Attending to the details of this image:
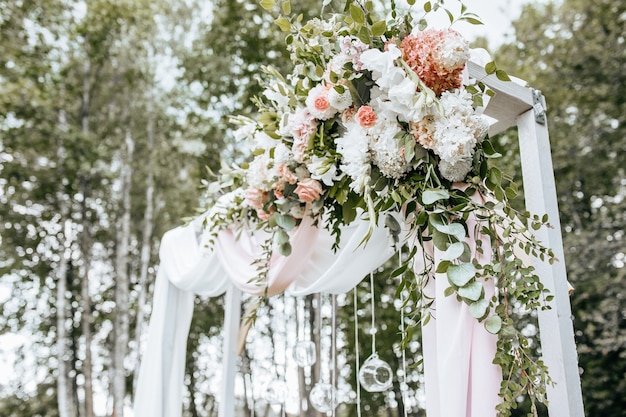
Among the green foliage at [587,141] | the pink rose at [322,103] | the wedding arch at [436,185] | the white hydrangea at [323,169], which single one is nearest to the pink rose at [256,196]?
the wedding arch at [436,185]

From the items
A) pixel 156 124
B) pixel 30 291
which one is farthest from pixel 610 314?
pixel 30 291

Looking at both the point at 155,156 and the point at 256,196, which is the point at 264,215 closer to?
the point at 256,196

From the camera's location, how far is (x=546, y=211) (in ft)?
5.48

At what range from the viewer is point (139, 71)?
28.6 ft

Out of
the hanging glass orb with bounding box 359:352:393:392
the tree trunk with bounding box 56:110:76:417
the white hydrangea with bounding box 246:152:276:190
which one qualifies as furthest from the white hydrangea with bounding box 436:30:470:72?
the tree trunk with bounding box 56:110:76:417

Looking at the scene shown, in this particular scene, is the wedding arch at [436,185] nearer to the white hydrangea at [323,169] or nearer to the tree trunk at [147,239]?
the white hydrangea at [323,169]

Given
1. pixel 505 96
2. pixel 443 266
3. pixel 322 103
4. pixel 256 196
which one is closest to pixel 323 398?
pixel 256 196

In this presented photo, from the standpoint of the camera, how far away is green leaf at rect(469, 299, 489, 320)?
1313 mm

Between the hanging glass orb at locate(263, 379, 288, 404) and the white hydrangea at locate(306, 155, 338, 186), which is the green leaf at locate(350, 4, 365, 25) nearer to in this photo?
the white hydrangea at locate(306, 155, 338, 186)

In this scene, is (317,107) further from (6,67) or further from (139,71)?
(139,71)

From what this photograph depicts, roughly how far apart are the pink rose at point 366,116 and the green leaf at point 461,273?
0.51m

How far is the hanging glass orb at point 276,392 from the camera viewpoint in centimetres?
267

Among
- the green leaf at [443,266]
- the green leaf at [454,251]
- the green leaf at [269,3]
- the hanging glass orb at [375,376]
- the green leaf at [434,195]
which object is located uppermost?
the green leaf at [269,3]

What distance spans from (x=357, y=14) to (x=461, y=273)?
0.80m
